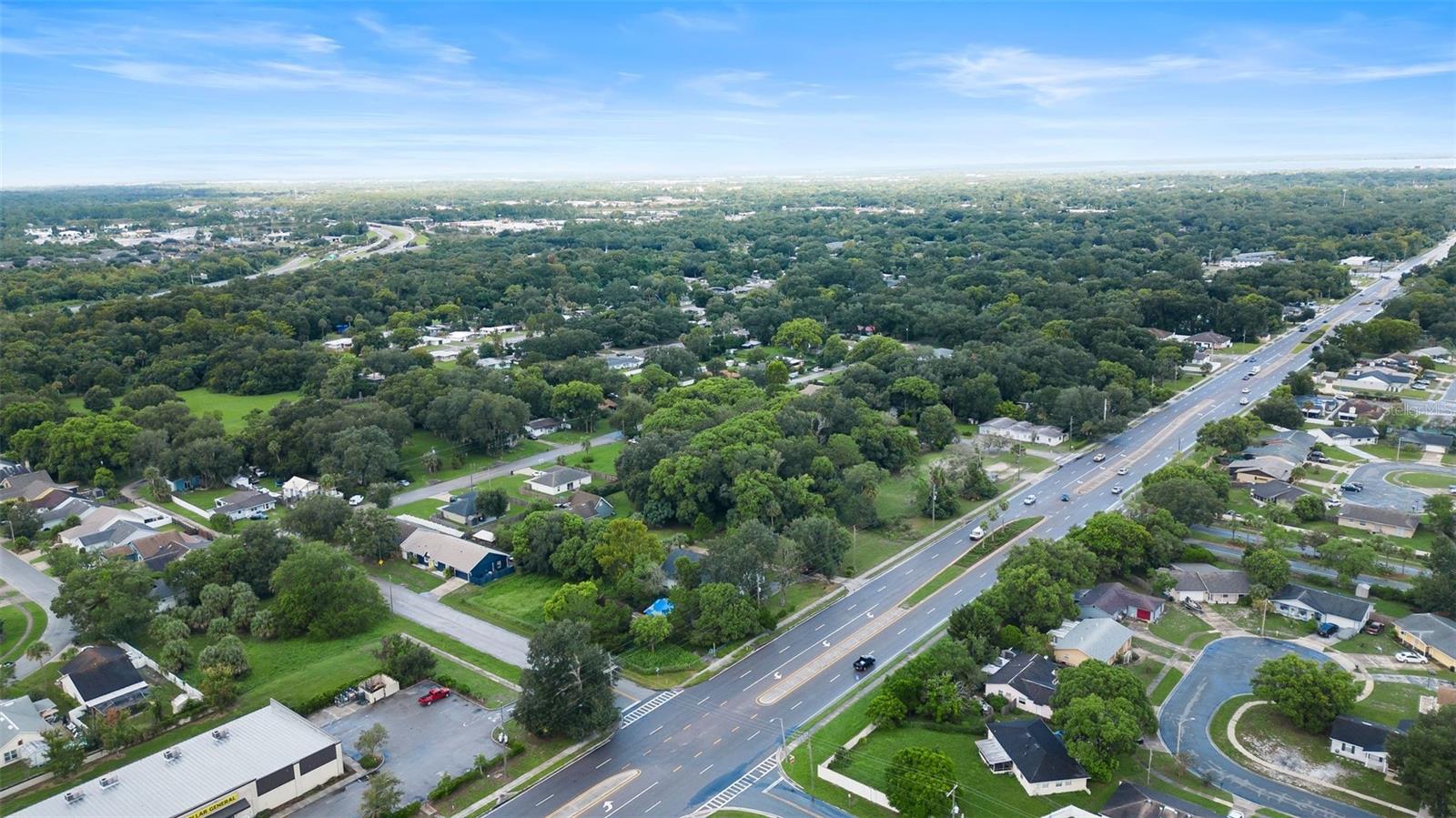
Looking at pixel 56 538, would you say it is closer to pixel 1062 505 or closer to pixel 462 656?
pixel 462 656

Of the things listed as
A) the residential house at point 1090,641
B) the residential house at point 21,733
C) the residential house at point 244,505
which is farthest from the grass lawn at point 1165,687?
the residential house at point 244,505

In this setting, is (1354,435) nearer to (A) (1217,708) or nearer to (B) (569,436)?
(A) (1217,708)

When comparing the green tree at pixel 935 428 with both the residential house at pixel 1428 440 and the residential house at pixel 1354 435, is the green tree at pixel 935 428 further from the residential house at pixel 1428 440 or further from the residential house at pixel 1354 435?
the residential house at pixel 1428 440

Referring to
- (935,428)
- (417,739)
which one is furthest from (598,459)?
(417,739)

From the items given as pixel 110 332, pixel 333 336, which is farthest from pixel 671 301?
pixel 110 332

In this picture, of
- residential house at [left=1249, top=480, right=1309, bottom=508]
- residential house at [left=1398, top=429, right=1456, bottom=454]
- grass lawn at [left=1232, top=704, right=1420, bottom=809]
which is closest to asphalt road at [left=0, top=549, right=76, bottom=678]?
grass lawn at [left=1232, top=704, right=1420, bottom=809]
